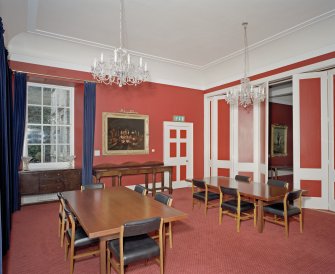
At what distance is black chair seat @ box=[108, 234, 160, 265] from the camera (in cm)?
229

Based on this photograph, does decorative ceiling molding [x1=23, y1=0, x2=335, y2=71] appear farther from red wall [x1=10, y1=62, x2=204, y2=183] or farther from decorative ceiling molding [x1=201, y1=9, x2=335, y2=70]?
red wall [x1=10, y1=62, x2=204, y2=183]

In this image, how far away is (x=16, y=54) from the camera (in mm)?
5203

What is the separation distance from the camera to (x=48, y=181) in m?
5.42

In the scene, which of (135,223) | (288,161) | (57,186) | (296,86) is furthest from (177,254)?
(288,161)

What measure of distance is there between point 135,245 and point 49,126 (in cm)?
478

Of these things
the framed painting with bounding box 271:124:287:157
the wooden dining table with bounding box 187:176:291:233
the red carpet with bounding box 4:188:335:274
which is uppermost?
the framed painting with bounding box 271:124:287:157

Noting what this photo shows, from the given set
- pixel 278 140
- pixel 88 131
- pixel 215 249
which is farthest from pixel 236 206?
pixel 278 140

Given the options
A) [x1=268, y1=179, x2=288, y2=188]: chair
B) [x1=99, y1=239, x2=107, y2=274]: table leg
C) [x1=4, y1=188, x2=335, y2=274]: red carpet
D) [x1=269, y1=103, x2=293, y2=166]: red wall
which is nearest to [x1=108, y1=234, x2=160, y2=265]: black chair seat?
[x1=99, y1=239, x2=107, y2=274]: table leg

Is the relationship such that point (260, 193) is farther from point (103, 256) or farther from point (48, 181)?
point (48, 181)

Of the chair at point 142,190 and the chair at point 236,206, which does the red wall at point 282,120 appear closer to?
the chair at point 236,206

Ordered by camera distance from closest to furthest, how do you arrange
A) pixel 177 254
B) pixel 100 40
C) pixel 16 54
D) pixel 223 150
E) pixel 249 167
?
pixel 177 254 → pixel 16 54 → pixel 100 40 → pixel 249 167 → pixel 223 150

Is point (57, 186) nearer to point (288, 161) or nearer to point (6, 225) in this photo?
point (6, 225)

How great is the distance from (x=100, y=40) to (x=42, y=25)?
1.26 meters

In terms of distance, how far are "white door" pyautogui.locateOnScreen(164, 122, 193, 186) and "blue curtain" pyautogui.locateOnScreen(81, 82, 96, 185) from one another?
2.39 metres
